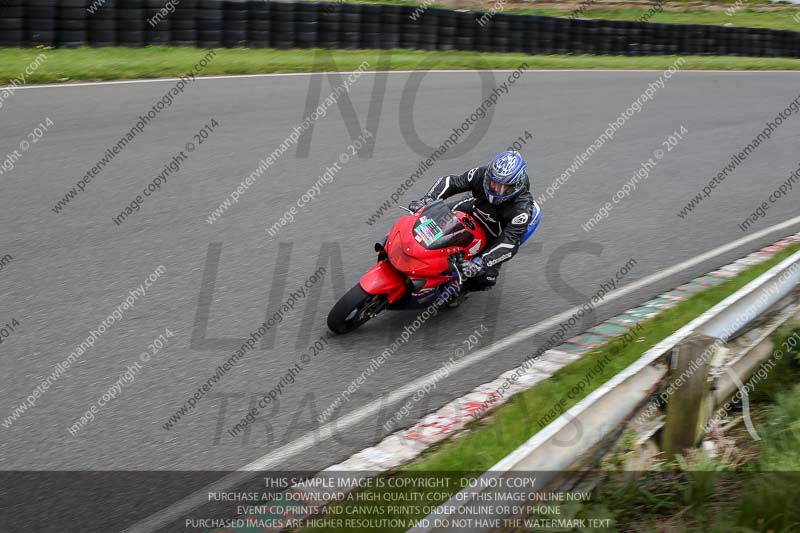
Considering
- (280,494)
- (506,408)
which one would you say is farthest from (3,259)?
(506,408)

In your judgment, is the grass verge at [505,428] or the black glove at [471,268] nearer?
the grass verge at [505,428]

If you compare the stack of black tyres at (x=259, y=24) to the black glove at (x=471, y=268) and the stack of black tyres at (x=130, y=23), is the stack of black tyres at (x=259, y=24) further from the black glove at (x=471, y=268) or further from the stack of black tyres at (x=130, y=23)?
the black glove at (x=471, y=268)

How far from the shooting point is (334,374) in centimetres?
604

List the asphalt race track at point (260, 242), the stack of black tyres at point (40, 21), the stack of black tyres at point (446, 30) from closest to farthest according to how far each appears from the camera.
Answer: the asphalt race track at point (260, 242) → the stack of black tyres at point (40, 21) → the stack of black tyres at point (446, 30)

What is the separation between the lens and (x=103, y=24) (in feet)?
48.1

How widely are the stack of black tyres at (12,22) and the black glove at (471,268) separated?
438 inches

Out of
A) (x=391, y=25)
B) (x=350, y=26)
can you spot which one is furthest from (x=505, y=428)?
(x=391, y=25)

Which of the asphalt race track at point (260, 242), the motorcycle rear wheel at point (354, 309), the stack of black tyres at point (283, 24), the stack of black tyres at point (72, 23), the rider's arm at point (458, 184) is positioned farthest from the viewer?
the stack of black tyres at point (283, 24)

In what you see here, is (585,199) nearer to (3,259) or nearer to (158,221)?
(158,221)

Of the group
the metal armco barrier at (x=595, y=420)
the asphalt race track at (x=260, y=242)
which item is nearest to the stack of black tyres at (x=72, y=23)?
the asphalt race track at (x=260, y=242)

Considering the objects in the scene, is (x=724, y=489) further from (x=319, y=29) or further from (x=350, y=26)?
(x=350, y=26)

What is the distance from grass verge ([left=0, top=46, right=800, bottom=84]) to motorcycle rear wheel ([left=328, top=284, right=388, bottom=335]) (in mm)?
9390

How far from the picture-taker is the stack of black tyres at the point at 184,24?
50.8 ft

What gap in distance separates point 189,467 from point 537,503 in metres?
2.33
